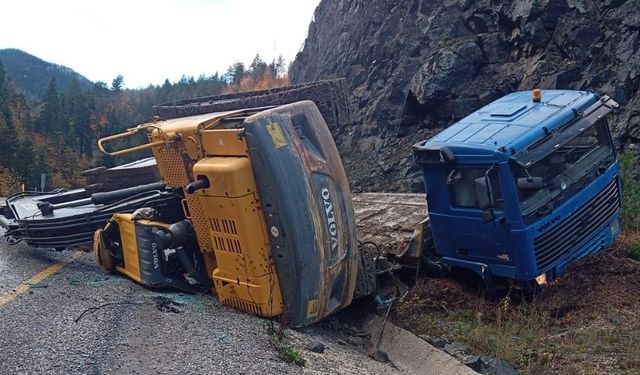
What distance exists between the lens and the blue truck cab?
657 cm

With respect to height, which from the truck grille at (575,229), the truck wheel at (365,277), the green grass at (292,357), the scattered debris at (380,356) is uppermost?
the green grass at (292,357)

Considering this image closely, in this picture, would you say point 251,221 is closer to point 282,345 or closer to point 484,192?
point 282,345

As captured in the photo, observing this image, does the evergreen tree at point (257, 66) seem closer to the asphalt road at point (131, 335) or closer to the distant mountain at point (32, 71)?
the asphalt road at point (131, 335)

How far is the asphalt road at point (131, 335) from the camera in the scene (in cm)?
395

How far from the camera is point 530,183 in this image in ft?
21.1

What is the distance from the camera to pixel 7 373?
369cm

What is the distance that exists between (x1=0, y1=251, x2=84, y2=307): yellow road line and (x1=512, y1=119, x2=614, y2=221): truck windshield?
14.7 feet

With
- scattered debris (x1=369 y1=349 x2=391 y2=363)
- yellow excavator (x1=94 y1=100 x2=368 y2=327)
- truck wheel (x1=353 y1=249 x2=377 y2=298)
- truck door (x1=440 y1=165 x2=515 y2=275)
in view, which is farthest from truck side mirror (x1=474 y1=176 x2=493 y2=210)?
scattered debris (x1=369 y1=349 x2=391 y2=363)

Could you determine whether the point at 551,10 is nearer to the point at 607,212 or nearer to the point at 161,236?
the point at 607,212

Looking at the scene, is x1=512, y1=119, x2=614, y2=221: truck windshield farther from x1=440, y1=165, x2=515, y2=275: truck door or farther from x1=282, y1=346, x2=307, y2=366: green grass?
x1=282, y1=346, x2=307, y2=366: green grass

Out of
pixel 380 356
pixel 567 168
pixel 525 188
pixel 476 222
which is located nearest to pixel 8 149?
pixel 476 222

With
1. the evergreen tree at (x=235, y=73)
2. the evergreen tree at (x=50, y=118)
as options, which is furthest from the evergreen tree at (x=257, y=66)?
the evergreen tree at (x=50, y=118)

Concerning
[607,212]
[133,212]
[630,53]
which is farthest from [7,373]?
[630,53]

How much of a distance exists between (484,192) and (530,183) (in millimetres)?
442
